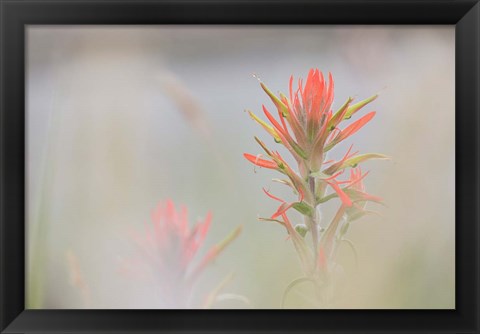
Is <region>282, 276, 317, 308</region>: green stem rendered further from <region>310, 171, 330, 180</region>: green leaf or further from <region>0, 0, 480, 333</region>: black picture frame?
<region>310, 171, 330, 180</region>: green leaf

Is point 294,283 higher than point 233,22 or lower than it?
lower

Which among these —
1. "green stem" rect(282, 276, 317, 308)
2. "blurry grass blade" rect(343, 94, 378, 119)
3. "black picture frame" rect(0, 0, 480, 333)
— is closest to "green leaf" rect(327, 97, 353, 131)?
"blurry grass blade" rect(343, 94, 378, 119)

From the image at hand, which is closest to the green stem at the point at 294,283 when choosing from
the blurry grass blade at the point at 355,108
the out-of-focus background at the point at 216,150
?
the out-of-focus background at the point at 216,150

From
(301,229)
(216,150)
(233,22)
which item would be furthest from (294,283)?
(233,22)

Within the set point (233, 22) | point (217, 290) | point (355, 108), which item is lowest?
point (217, 290)

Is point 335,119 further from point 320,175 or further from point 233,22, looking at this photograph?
point 233,22
